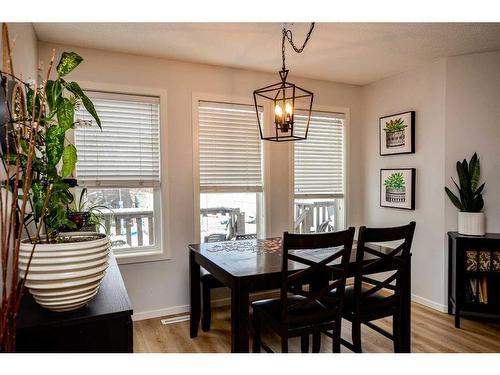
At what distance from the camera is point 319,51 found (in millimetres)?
3242

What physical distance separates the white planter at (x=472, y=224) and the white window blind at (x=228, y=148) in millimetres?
→ 2039

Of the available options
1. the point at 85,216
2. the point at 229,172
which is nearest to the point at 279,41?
the point at 229,172

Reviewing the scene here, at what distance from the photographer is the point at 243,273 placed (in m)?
2.15

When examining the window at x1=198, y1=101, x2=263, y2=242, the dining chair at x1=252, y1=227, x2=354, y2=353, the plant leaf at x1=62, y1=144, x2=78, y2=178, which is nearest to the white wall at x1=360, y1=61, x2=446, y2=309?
the window at x1=198, y1=101, x2=263, y2=242

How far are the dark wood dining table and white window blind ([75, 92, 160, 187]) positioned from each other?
3.40ft

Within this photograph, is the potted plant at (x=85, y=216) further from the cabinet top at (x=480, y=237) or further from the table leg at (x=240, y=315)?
the cabinet top at (x=480, y=237)

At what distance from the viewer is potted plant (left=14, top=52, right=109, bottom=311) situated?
3.48 ft

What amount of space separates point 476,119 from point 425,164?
2.05 feet

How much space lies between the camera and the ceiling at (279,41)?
8.91 feet

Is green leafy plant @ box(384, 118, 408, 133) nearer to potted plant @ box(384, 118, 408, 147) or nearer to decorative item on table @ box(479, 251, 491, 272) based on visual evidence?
potted plant @ box(384, 118, 408, 147)

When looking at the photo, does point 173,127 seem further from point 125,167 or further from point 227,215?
point 227,215

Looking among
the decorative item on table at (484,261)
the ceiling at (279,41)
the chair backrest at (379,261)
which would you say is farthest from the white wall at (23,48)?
the decorative item on table at (484,261)
